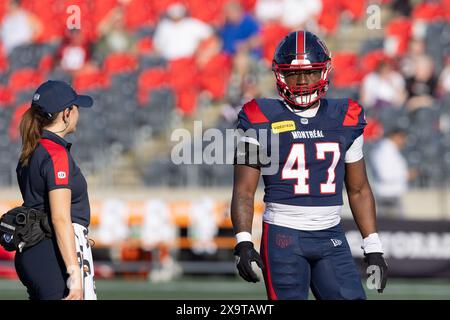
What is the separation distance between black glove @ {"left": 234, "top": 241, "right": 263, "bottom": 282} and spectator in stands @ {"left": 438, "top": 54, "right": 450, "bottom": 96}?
905cm

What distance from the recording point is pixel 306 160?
5574mm

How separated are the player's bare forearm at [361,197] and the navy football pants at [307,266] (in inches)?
10.1

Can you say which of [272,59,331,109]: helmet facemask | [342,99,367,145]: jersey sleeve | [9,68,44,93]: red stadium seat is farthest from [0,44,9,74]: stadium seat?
[342,99,367,145]: jersey sleeve

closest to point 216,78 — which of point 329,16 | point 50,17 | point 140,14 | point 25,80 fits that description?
point 329,16

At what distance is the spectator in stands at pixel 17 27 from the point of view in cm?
1700

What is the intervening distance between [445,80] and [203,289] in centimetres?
455

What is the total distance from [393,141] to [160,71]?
12.7 feet

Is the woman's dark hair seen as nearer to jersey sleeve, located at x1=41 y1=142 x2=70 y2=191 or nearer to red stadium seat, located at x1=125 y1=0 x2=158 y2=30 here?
jersey sleeve, located at x1=41 y1=142 x2=70 y2=191

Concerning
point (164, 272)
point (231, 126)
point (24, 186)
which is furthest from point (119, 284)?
point (24, 186)

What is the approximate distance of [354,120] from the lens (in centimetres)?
572

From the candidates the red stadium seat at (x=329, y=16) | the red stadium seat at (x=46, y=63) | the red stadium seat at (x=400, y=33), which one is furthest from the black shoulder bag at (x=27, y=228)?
the red stadium seat at (x=46, y=63)

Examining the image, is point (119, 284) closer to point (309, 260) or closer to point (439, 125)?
point (439, 125)

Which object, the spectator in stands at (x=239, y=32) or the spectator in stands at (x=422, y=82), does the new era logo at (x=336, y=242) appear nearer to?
the spectator in stands at (x=422, y=82)

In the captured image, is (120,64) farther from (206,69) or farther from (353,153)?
(353,153)
